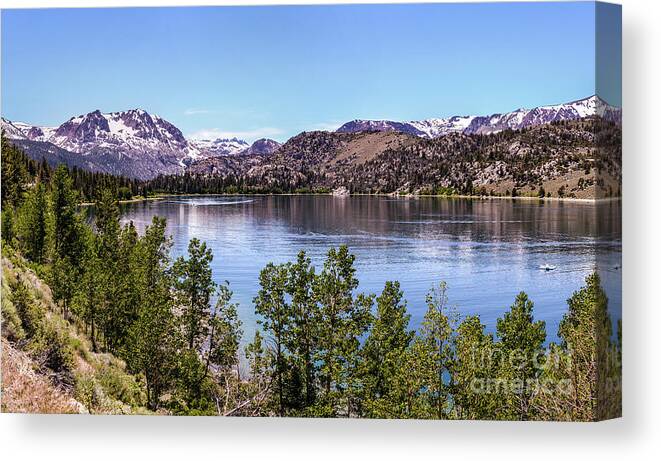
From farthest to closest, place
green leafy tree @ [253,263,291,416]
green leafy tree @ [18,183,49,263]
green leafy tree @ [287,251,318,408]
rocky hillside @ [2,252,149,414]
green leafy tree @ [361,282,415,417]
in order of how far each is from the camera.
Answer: green leafy tree @ [18,183,49,263]
green leafy tree @ [253,263,291,416]
green leafy tree @ [287,251,318,408]
green leafy tree @ [361,282,415,417]
rocky hillside @ [2,252,149,414]

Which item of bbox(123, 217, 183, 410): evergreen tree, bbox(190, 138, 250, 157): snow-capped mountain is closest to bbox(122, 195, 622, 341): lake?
bbox(123, 217, 183, 410): evergreen tree

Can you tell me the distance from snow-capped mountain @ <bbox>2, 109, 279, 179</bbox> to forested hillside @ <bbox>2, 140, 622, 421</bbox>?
1.63ft

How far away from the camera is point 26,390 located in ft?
47.6

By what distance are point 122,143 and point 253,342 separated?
186 inches

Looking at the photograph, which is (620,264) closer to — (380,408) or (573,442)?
(573,442)

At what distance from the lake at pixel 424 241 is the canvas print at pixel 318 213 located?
5cm

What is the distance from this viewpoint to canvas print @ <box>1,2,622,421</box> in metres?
13.7

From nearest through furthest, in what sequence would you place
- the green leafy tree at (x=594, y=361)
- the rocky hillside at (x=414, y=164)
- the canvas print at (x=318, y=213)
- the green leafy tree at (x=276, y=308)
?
the green leafy tree at (x=594, y=361)
the canvas print at (x=318, y=213)
the green leafy tree at (x=276, y=308)
the rocky hillside at (x=414, y=164)

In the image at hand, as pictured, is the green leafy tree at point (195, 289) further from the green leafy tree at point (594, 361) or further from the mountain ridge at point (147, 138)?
the green leafy tree at point (594, 361)

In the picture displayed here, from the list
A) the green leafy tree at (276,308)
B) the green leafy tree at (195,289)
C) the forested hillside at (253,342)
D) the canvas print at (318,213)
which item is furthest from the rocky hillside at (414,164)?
the green leafy tree at (276,308)

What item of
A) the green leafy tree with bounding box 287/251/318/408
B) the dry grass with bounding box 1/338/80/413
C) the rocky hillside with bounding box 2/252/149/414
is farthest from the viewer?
the green leafy tree with bounding box 287/251/318/408

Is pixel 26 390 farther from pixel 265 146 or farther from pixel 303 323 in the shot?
pixel 265 146

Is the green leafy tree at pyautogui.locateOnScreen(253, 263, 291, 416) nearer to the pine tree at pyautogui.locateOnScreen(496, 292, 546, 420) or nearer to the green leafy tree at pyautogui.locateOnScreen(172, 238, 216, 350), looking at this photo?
the green leafy tree at pyautogui.locateOnScreen(172, 238, 216, 350)

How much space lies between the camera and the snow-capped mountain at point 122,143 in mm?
15411
